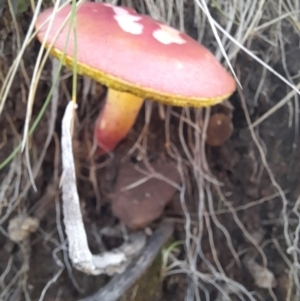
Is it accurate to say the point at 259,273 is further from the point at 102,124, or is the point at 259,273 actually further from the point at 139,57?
the point at 139,57

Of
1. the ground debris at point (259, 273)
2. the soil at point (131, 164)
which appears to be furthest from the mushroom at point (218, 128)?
the ground debris at point (259, 273)

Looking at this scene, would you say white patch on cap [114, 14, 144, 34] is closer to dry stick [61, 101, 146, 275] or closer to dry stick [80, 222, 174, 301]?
dry stick [61, 101, 146, 275]

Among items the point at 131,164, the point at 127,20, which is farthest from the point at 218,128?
the point at 127,20

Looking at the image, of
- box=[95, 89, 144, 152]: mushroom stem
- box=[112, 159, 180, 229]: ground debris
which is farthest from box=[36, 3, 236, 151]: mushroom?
box=[112, 159, 180, 229]: ground debris

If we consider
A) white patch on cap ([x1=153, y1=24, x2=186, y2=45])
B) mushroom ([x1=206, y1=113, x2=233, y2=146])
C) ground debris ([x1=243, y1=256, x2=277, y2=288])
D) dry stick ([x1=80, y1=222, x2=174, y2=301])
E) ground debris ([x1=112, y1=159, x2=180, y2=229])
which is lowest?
ground debris ([x1=243, y1=256, x2=277, y2=288])

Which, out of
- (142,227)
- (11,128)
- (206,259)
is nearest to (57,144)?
(11,128)

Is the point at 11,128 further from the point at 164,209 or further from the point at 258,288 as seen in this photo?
the point at 258,288
